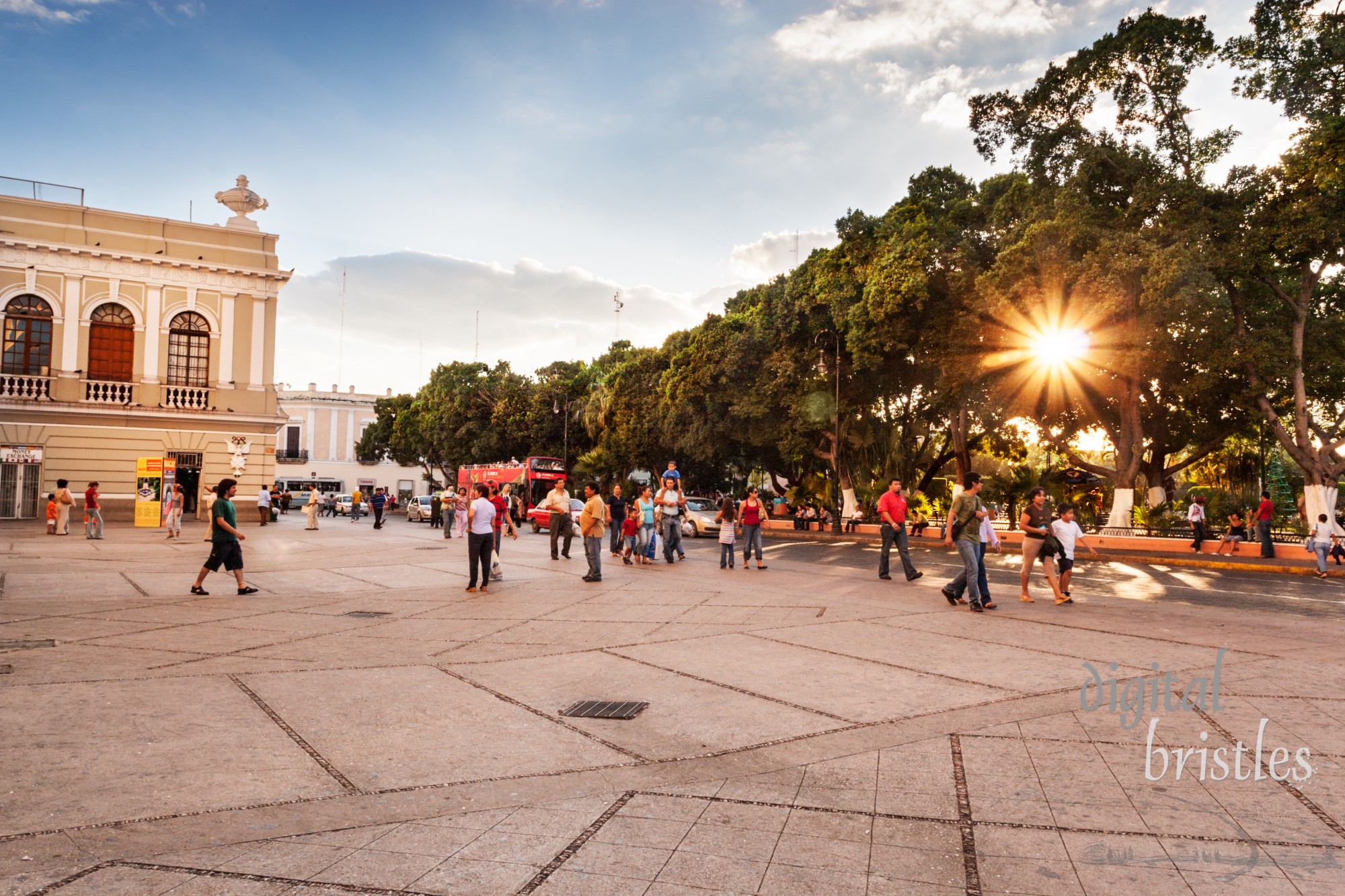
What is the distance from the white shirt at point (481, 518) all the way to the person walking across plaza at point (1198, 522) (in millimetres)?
17999

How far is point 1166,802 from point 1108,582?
12.4m

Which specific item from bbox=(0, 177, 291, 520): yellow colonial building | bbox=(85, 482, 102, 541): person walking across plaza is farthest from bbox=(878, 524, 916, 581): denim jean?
bbox=(0, 177, 291, 520): yellow colonial building

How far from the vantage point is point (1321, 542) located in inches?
701

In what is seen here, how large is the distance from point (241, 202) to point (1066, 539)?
30899 millimetres

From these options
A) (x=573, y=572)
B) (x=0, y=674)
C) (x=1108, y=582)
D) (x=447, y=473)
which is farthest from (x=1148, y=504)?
(x=447, y=473)

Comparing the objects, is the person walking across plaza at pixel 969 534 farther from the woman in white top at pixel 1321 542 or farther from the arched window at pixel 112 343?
the arched window at pixel 112 343

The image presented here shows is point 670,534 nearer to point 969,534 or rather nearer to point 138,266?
point 969,534

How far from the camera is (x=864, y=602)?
11555 mm

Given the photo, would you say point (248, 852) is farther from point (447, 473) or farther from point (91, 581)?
point (447, 473)

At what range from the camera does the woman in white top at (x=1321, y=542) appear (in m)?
17.7

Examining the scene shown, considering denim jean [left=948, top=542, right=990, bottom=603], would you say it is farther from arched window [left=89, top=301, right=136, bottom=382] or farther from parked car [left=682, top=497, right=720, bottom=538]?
arched window [left=89, top=301, right=136, bottom=382]

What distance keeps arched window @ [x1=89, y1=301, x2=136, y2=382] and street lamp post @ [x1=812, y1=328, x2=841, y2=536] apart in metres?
23.3

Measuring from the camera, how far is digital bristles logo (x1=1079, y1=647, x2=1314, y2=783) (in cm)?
459

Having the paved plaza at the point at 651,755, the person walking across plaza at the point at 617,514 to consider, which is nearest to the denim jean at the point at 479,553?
the paved plaza at the point at 651,755
